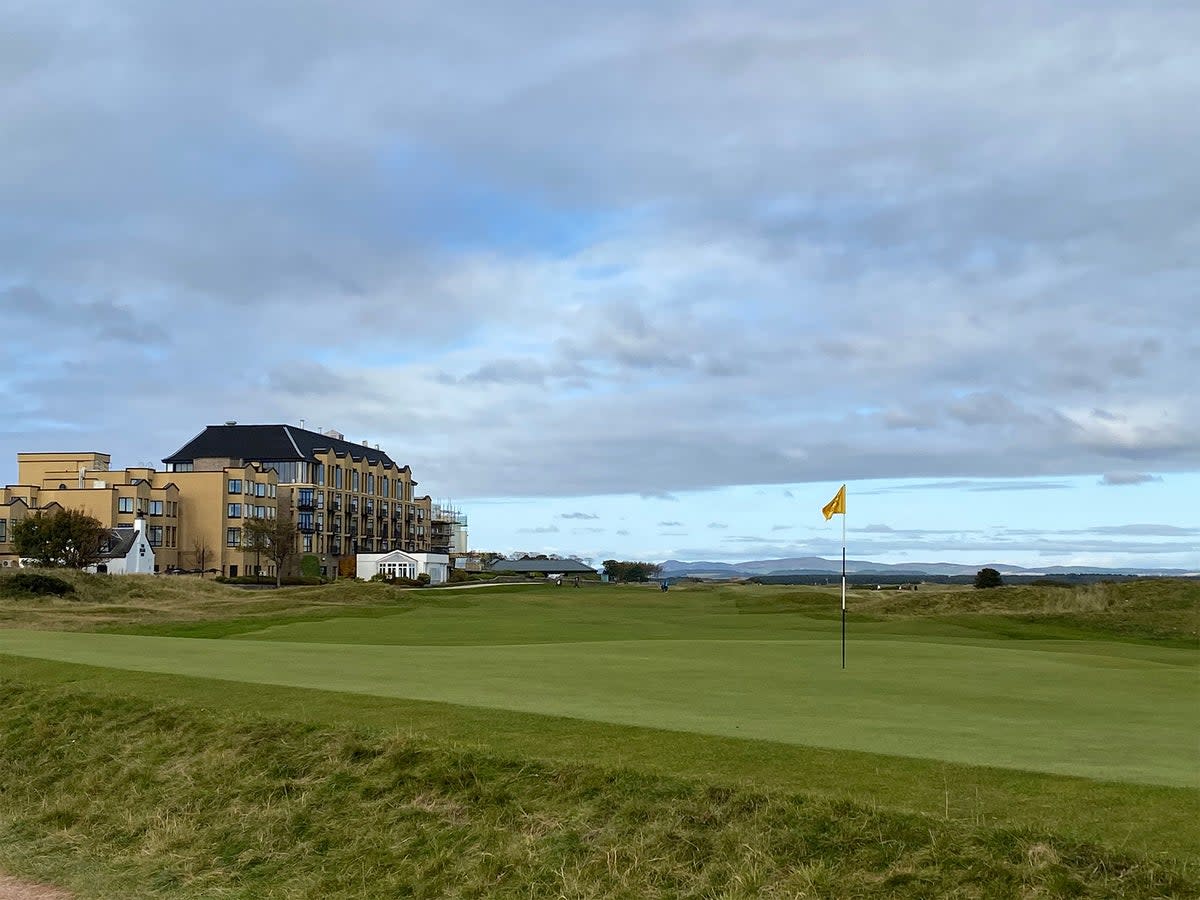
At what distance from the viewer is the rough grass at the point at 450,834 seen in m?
8.82

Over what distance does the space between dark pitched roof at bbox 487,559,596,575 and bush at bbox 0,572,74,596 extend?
382ft

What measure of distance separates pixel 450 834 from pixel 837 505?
528 inches

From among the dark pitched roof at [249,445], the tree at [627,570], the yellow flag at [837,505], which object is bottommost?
the tree at [627,570]

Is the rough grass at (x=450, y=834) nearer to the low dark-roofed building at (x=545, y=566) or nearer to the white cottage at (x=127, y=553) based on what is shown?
the white cottage at (x=127, y=553)

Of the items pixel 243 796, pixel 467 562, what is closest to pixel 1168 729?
pixel 243 796

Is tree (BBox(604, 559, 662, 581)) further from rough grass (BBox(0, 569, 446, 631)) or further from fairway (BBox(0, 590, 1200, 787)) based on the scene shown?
fairway (BBox(0, 590, 1200, 787))

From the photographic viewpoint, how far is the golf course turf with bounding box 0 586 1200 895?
9961mm

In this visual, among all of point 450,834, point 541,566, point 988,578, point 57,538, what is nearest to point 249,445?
point 57,538

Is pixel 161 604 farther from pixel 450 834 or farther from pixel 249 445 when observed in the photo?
pixel 249 445

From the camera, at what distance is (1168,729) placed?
13703 mm

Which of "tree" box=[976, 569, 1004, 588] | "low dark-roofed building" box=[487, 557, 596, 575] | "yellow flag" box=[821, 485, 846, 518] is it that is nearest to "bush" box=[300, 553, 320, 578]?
"low dark-roofed building" box=[487, 557, 596, 575]

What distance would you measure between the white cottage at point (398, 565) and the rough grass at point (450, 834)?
362 feet

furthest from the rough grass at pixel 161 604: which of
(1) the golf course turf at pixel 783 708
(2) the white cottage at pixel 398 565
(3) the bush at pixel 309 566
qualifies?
(3) the bush at pixel 309 566

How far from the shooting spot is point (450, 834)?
428 inches
